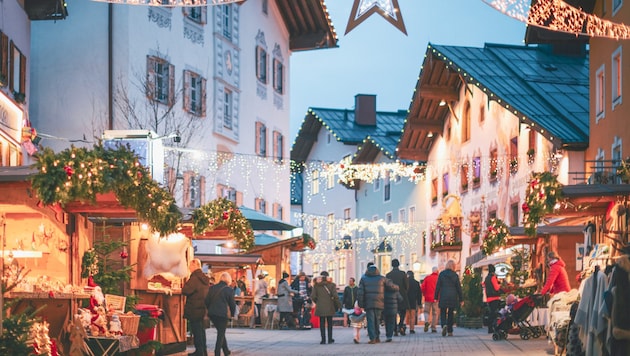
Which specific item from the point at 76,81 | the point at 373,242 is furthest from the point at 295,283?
the point at 373,242

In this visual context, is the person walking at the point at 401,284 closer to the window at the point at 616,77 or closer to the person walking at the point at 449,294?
the person walking at the point at 449,294

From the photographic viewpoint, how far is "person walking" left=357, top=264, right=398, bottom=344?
25.5 meters

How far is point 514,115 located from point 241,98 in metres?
11.0

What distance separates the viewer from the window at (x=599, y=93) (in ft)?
104

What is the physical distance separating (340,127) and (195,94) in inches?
1048

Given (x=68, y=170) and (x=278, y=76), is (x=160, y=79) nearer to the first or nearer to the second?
(x=278, y=76)

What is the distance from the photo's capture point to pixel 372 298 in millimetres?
25500

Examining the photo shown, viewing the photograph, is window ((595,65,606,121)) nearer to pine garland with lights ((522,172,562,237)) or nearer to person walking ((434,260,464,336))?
person walking ((434,260,464,336))

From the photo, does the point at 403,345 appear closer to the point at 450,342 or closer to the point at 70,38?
the point at 450,342

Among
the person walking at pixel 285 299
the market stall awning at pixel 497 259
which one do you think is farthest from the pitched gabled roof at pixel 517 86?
the person walking at pixel 285 299

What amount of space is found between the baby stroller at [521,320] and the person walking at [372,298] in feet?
8.50

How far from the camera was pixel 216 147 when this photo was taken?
138 ft

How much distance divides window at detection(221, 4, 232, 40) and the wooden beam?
7.38m

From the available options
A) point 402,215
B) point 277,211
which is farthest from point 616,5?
point 402,215
